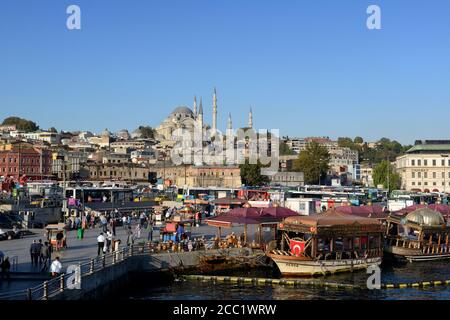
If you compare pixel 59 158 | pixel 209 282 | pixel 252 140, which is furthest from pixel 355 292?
pixel 252 140

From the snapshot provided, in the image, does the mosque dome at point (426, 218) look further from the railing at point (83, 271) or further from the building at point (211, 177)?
the building at point (211, 177)

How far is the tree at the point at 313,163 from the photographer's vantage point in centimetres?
10519

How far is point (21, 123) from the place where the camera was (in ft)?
584

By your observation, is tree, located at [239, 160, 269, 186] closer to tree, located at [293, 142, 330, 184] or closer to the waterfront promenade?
tree, located at [293, 142, 330, 184]

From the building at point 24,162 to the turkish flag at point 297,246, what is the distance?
74.7 metres

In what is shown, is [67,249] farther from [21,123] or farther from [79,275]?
[21,123]

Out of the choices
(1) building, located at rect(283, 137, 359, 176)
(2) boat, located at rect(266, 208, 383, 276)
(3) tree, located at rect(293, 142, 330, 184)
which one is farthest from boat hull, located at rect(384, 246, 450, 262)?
(1) building, located at rect(283, 137, 359, 176)

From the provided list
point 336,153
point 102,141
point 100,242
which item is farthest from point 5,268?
point 102,141

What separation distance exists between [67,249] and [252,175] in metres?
74.4

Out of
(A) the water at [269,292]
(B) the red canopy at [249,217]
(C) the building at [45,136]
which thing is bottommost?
(A) the water at [269,292]

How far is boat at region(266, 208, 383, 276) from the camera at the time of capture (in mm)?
26141

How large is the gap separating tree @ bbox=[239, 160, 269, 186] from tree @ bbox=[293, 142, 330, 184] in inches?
314

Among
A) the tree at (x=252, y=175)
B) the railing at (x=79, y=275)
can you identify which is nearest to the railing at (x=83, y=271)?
the railing at (x=79, y=275)
